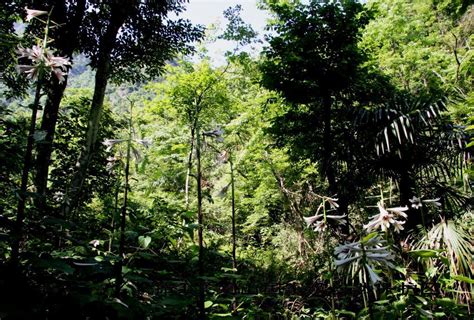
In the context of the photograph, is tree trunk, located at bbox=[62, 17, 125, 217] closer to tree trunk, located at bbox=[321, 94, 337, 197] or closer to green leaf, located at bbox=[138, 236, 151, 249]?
green leaf, located at bbox=[138, 236, 151, 249]

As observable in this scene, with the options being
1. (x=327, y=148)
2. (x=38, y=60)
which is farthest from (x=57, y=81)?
(x=327, y=148)

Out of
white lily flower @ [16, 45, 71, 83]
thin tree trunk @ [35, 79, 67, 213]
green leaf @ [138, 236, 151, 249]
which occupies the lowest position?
green leaf @ [138, 236, 151, 249]

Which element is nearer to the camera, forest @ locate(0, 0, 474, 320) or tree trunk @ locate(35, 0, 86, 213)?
forest @ locate(0, 0, 474, 320)

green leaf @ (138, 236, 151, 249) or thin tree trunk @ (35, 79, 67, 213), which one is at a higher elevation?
thin tree trunk @ (35, 79, 67, 213)

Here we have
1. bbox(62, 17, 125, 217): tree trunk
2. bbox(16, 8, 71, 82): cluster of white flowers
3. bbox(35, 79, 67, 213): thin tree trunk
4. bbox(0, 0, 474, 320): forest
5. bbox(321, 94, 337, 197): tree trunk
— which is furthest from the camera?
bbox(321, 94, 337, 197): tree trunk

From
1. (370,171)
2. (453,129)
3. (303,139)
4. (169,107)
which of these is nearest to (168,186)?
(169,107)

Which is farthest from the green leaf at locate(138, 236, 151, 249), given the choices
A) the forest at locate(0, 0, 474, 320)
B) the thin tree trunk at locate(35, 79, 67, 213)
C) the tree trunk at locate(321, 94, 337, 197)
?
the tree trunk at locate(321, 94, 337, 197)

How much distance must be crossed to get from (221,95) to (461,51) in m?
8.01

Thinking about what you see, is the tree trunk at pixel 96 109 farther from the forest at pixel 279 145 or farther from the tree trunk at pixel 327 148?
the tree trunk at pixel 327 148

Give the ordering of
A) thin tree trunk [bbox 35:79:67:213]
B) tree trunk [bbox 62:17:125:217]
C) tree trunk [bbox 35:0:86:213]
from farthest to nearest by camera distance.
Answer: tree trunk [bbox 62:17:125:217]
tree trunk [bbox 35:0:86:213]
thin tree trunk [bbox 35:79:67:213]

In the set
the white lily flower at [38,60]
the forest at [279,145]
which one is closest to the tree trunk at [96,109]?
the forest at [279,145]

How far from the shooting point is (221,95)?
10.4 m

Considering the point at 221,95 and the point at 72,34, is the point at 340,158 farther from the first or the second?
the point at 221,95

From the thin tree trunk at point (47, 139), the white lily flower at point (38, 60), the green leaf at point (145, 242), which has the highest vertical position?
the thin tree trunk at point (47, 139)
